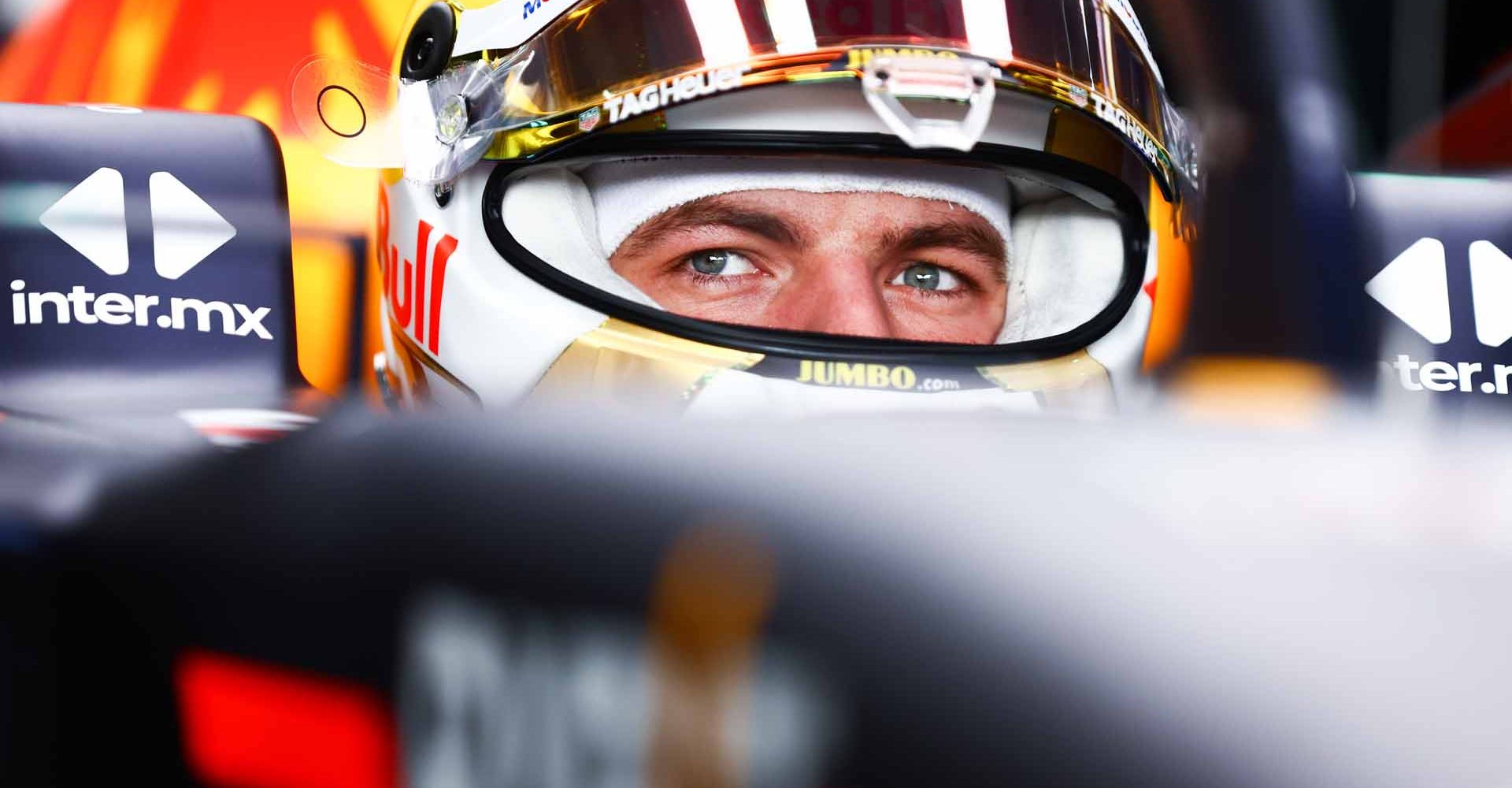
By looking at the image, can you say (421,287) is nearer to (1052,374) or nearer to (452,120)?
(452,120)

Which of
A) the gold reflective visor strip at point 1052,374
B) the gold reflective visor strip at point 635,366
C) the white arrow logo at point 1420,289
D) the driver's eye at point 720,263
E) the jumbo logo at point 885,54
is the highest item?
the jumbo logo at point 885,54

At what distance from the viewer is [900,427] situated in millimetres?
255

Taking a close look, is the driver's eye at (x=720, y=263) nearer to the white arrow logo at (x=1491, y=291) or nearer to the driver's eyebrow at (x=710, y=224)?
the driver's eyebrow at (x=710, y=224)

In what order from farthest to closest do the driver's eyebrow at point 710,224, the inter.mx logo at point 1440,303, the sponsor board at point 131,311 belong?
the inter.mx logo at point 1440,303, the sponsor board at point 131,311, the driver's eyebrow at point 710,224

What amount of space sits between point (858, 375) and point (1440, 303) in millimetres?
669

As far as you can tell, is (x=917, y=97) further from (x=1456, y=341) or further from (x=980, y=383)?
(x=1456, y=341)

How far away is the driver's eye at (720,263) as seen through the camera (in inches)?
40.1

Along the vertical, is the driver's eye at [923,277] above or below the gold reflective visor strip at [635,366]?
above

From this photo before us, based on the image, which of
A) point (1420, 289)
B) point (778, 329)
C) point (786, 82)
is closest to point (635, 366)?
point (778, 329)

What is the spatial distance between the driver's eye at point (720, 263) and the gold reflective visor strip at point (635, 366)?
115mm

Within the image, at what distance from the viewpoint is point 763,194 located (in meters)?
0.99

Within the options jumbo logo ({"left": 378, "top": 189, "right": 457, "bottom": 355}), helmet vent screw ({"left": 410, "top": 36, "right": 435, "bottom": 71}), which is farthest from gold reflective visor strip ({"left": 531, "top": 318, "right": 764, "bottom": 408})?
helmet vent screw ({"left": 410, "top": 36, "right": 435, "bottom": 71})

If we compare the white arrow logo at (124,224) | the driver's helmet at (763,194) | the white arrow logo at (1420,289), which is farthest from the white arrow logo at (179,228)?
the white arrow logo at (1420,289)

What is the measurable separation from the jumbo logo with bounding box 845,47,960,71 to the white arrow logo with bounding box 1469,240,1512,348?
0.65 m
